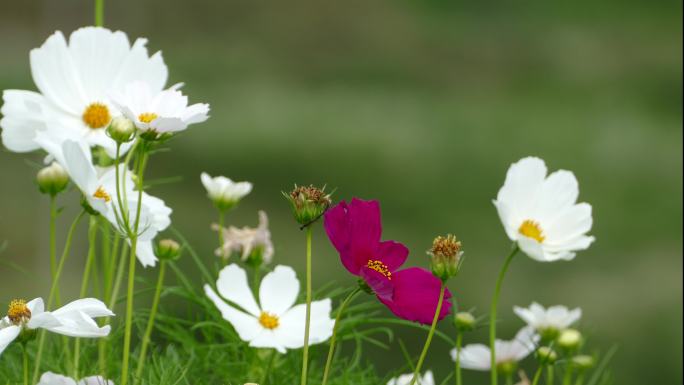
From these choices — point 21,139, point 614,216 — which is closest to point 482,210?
point 614,216

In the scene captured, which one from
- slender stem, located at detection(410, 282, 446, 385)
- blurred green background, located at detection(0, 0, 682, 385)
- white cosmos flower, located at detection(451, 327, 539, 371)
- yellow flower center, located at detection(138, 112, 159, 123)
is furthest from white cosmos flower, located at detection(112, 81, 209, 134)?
blurred green background, located at detection(0, 0, 682, 385)

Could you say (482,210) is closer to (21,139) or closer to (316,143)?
(316,143)

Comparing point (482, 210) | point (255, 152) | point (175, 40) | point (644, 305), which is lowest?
point (644, 305)

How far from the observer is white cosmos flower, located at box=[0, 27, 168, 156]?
1.73 feet

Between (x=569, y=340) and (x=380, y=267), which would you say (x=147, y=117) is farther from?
(x=569, y=340)

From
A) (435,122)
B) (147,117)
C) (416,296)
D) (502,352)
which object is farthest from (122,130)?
(435,122)

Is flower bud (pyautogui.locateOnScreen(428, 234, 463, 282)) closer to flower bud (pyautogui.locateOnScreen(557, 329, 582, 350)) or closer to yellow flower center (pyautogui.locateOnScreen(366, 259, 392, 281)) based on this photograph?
yellow flower center (pyautogui.locateOnScreen(366, 259, 392, 281))

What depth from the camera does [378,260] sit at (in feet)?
1.48

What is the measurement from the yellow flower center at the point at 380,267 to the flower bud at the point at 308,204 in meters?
0.03

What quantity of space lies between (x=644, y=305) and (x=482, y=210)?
1.00 m

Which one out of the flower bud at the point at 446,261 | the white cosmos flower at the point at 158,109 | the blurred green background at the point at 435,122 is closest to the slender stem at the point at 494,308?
the flower bud at the point at 446,261

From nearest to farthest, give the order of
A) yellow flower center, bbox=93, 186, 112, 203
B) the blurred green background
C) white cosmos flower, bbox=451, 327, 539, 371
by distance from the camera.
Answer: yellow flower center, bbox=93, 186, 112, 203
white cosmos flower, bbox=451, 327, 539, 371
the blurred green background

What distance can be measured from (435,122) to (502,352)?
22.0 feet

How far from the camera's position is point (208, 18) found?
832cm
